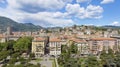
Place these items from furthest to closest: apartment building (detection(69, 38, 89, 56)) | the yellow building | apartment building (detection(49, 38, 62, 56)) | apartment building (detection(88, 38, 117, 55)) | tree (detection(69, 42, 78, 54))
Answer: apartment building (detection(88, 38, 117, 55)), apartment building (detection(69, 38, 89, 56)), apartment building (detection(49, 38, 62, 56)), tree (detection(69, 42, 78, 54)), the yellow building

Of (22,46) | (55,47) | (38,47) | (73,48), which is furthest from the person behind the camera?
(55,47)

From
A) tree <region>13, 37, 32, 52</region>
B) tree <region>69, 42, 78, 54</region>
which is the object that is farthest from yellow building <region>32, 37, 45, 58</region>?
tree <region>69, 42, 78, 54</region>

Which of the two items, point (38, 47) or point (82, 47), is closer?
point (38, 47)

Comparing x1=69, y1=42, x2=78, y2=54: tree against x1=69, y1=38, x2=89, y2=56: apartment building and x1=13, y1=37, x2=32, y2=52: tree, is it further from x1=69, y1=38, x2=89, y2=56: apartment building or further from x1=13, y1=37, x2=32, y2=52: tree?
x1=13, y1=37, x2=32, y2=52: tree

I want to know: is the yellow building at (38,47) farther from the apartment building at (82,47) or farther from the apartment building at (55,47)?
the apartment building at (82,47)

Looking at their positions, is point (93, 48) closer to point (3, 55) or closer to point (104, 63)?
point (104, 63)

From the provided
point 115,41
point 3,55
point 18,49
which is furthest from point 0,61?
point 115,41

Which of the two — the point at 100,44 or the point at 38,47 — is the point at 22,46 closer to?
the point at 38,47

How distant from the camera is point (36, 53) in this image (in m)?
62.7

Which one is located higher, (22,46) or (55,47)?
(22,46)

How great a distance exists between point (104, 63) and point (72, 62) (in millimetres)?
7361

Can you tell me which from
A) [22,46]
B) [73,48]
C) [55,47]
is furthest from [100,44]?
[22,46]

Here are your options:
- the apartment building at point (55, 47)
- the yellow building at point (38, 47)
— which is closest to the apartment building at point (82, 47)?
the apartment building at point (55, 47)

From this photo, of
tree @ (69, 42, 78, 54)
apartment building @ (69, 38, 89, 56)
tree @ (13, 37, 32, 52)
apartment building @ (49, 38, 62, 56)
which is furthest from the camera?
apartment building @ (69, 38, 89, 56)
